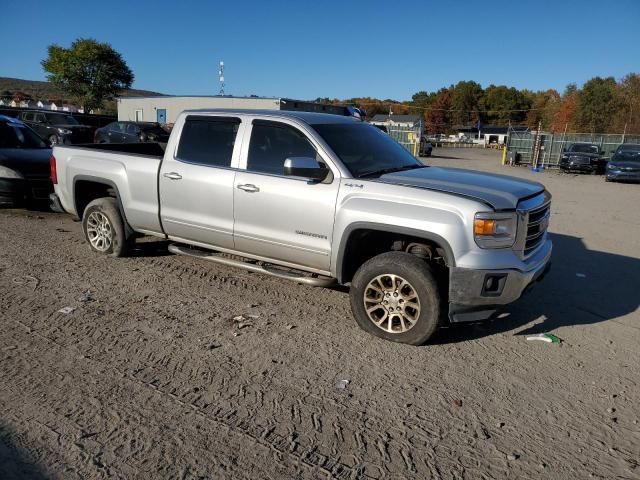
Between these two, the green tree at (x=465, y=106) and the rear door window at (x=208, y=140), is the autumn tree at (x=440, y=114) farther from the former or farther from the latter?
the rear door window at (x=208, y=140)

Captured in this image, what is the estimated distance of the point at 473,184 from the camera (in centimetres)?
439

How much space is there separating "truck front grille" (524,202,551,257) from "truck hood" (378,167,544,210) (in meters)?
0.16

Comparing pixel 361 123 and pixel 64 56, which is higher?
pixel 64 56

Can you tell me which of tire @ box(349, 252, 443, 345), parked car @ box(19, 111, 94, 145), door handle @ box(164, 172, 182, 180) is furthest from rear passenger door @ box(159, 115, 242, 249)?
parked car @ box(19, 111, 94, 145)

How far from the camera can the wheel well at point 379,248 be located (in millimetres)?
4301

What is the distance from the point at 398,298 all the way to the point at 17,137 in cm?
886

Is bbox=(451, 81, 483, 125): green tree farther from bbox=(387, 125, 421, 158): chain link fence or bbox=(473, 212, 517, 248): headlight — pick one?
bbox=(473, 212, 517, 248): headlight

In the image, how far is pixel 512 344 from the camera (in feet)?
14.2

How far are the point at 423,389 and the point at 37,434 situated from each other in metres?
2.41

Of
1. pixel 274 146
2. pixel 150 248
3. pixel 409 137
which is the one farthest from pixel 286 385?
pixel 409 137

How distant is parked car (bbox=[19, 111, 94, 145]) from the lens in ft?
74.9

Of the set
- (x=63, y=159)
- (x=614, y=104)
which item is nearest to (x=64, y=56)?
(x=63, y=159)

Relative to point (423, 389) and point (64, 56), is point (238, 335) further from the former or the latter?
point (64, 56)

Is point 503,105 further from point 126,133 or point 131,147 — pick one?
point 131,147
